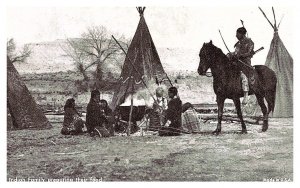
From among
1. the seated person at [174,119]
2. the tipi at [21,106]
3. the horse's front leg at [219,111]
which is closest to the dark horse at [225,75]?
the horse's front leg at [219,111]

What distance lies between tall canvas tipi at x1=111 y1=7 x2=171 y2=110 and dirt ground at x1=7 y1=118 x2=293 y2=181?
767 millimetres

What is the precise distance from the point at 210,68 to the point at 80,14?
2.09 metres

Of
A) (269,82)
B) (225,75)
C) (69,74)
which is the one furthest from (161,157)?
(269,82)

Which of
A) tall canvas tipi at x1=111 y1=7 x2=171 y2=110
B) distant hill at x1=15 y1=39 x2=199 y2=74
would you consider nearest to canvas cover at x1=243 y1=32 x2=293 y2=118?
distant hill at x1=15 y1=39 x2=199 y2=74

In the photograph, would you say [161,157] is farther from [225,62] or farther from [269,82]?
[269,82]

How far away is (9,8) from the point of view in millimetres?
8422

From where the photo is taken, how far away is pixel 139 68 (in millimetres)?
8875

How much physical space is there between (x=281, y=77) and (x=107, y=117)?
268cm

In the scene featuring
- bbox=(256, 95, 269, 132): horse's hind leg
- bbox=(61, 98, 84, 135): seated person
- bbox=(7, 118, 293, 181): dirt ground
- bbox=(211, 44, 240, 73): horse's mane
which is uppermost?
bbox=(211, 44, 240, 73): horse's mane

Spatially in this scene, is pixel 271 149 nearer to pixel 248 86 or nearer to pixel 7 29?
pixel 248 86

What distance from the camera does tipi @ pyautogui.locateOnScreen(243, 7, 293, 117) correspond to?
8352 millimetres

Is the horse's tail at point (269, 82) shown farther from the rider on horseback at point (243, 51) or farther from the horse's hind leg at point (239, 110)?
the horse's hind leg at point (239, 110)

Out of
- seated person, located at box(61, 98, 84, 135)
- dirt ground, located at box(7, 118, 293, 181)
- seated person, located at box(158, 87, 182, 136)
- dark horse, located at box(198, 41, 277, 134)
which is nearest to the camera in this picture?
dirt ground, located at box(7, 118, 293, 181)

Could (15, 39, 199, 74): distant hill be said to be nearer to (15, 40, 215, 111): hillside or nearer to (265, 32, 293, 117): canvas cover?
(15, 40, 215, 111): hillside
